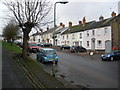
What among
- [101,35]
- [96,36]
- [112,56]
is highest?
[101,35]

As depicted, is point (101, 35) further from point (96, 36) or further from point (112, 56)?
point (112, 56)

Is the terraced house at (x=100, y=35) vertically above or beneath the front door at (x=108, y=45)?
above

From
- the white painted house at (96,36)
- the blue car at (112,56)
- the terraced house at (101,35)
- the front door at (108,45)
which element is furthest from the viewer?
the white painted house at (96,36)

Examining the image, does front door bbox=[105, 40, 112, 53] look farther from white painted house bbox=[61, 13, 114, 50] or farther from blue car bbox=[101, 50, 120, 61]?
blue car bbox=[101, 50, 120, 61]

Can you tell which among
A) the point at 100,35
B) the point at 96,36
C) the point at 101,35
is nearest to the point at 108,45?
the point at 101,35

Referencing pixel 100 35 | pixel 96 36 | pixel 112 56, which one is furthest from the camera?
pixel 96 36

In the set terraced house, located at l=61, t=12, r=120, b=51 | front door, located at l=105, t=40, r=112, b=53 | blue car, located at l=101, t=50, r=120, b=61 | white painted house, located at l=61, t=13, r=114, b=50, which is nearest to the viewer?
blue car, located at l=101, t=50, r=120, b=61

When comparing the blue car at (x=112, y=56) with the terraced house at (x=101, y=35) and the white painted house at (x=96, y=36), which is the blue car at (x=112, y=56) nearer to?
the terraced house at (x=101, y=35)

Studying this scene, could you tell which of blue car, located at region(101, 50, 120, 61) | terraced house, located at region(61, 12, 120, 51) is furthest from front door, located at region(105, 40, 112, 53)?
blue car, located at region(101, 50, 120, 61)

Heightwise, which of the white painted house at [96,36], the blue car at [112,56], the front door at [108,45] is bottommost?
the blue car at [112,56]

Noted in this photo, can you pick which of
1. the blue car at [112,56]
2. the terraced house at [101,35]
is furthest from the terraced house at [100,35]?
the blue car at [112,56]

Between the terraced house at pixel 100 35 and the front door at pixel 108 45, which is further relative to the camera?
the front door at pixel 108 45

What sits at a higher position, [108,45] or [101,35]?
[101,35]

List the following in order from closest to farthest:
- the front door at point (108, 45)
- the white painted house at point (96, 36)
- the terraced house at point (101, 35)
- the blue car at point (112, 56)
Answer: the blue car at point (112, 56)
the terraced house at point (101, 35)
the front door at point (108, 45)
the white painted house at point (96, 36)
